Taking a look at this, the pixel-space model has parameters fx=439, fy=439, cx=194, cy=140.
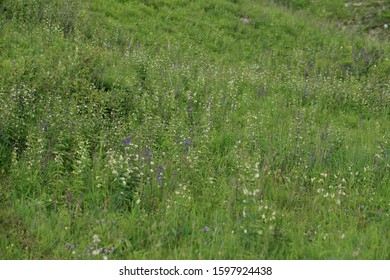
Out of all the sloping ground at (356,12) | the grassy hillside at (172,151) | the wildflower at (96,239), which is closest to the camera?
the wildflower at (96,239)

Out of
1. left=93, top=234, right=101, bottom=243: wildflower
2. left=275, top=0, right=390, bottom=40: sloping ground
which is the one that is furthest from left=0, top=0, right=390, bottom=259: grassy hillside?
left=275, top=0, right=390, bottom=40: sloping ground

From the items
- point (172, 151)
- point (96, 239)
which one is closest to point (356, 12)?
point (172, 151)

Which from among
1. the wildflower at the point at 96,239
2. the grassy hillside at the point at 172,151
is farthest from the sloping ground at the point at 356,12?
the wildflower at the point at 96,239

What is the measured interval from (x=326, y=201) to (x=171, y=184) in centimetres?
188

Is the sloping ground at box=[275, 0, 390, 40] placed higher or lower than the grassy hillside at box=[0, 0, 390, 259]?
higher

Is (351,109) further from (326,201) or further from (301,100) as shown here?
(326,201)

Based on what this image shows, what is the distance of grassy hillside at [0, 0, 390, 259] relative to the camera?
4531mm

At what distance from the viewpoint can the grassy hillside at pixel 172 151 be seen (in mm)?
4531

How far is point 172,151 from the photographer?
19.9ft

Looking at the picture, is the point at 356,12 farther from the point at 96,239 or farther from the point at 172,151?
the point at 96,239

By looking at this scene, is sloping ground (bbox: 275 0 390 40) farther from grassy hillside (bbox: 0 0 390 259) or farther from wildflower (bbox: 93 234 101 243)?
wildflower (bbox: 93 234 101 243)

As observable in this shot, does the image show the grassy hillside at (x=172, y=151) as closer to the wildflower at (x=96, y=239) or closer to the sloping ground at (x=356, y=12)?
the wildflower at (x=96, y=239)

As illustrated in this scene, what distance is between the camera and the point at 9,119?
6035 mm
